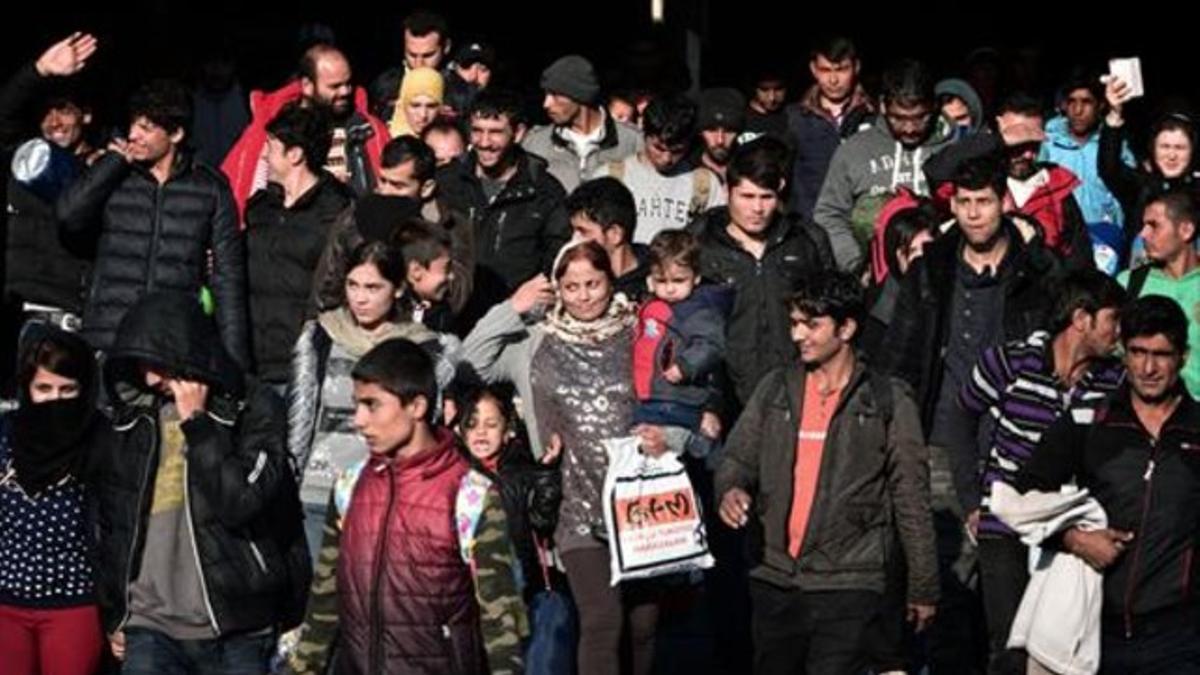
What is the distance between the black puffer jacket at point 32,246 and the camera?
1383 cm

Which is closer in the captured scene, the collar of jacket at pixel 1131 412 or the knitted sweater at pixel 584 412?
the collar of jacket at pixel 1131 412

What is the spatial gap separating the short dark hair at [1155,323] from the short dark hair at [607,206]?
7.90 feet

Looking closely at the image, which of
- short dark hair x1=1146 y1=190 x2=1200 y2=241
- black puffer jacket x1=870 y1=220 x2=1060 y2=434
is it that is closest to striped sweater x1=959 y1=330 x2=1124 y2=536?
black puffer jacket x1=870 y1=220 x2=1060 y2=434

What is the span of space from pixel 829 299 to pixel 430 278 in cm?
172

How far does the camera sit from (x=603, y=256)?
39.2 feet

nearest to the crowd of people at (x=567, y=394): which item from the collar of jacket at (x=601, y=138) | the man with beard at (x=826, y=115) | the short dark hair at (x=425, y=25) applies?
the collar of jacket at (x=601, y=138)

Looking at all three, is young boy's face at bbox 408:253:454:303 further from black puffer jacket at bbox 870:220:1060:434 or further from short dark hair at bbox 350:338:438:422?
short dark hair at bbox 350:338:438:422

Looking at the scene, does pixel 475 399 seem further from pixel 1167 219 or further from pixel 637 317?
pixel 1167 219

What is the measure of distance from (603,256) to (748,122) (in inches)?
188

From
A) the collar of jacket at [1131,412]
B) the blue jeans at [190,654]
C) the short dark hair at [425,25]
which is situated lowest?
the blue jeans at [190,654]

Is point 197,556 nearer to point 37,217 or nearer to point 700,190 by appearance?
point 37,217

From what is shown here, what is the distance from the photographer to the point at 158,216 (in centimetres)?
1311

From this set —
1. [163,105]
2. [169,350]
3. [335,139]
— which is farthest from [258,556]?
[335,139]

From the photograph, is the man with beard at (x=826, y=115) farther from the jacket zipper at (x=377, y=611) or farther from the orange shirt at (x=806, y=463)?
the jacket zipper at (x=377, y=611)
